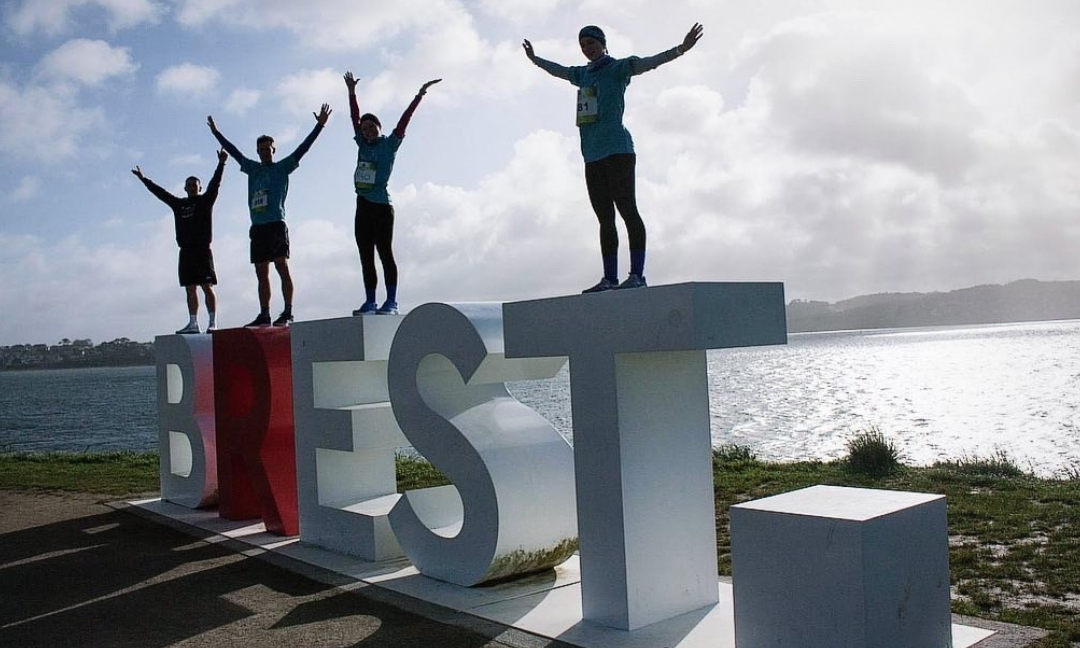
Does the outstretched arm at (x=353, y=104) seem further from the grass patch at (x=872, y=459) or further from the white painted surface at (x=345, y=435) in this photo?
the grass patch at (x=872, y=459)

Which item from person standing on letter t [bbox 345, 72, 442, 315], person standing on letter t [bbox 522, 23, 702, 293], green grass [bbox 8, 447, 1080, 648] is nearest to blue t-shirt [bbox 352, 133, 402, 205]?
person standing on letter t [bbox 345, 72, 442, 315]

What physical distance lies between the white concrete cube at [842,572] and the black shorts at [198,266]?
7594 mm

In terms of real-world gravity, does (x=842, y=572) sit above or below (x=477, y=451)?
below

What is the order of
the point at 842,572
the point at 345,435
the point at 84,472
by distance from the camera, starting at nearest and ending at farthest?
the point at 842,572
the point at 345,435
the point at 84,472

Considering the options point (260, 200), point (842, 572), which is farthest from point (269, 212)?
point (842, 572)

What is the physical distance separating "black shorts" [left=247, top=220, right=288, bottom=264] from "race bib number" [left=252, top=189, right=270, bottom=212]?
16cm

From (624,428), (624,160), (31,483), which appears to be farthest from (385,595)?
(31,483)

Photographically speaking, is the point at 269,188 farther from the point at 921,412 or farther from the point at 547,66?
the point at 921,412

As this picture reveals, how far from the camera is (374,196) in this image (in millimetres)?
8203

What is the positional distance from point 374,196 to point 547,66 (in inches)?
103

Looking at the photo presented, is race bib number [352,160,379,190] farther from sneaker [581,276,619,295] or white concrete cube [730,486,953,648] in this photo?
white concrete cube [730,486,953,648]

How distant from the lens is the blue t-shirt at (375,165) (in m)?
8.09

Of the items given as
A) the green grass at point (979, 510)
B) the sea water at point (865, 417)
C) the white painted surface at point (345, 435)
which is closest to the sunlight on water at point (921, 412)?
the sea water at point (865, 417)

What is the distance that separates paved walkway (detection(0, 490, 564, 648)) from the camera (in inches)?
217
